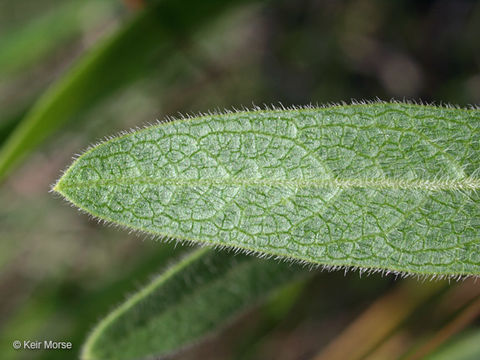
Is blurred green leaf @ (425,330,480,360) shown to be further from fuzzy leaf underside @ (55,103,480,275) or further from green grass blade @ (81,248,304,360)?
fuzzy leaf underside @ (55,103,480,275)

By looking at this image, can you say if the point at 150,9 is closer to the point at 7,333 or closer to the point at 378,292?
the point at 378,292

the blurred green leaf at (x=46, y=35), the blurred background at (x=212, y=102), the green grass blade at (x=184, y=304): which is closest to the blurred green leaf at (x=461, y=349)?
the blurred background at (x=212, y=102)

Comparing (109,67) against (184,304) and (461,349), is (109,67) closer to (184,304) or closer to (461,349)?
(184,304)

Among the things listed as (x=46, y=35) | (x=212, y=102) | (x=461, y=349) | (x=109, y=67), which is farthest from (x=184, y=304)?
(x=46, y=35)

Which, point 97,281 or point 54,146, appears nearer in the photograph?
point 97,281

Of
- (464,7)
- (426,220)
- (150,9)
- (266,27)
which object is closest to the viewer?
(426,220)

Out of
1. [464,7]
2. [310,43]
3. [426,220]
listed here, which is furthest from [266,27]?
[426,220]

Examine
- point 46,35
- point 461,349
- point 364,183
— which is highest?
point 46,35
